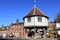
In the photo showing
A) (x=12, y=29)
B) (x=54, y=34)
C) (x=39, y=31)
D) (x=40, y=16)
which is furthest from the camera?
(x=12, y=29)

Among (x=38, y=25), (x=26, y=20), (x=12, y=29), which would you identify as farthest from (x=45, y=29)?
(x=12, y=29)

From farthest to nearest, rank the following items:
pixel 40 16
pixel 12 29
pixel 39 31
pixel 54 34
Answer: pixel 12 29 → pixel 39 31 → pixel 40 16 → pixel 54 34

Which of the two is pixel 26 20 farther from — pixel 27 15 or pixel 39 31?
pixel 39 31

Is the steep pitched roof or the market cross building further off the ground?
the steep pitched roof

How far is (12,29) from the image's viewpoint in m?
98.8

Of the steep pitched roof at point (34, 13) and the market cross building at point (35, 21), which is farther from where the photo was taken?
the steep pitched roof at point (34, 13)

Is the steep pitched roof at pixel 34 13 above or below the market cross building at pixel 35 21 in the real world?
above

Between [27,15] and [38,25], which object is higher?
[27,15]

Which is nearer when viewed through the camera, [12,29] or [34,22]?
[34,22]

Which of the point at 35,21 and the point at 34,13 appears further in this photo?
the point at 34,13

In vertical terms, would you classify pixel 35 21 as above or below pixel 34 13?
below

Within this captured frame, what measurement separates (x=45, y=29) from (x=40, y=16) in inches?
155

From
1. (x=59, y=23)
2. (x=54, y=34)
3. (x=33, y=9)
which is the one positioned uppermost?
(x=33, y=9)

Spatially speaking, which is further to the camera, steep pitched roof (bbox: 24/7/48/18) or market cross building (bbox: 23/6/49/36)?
steep pitched roof (bbox: 24/7/48/18)
